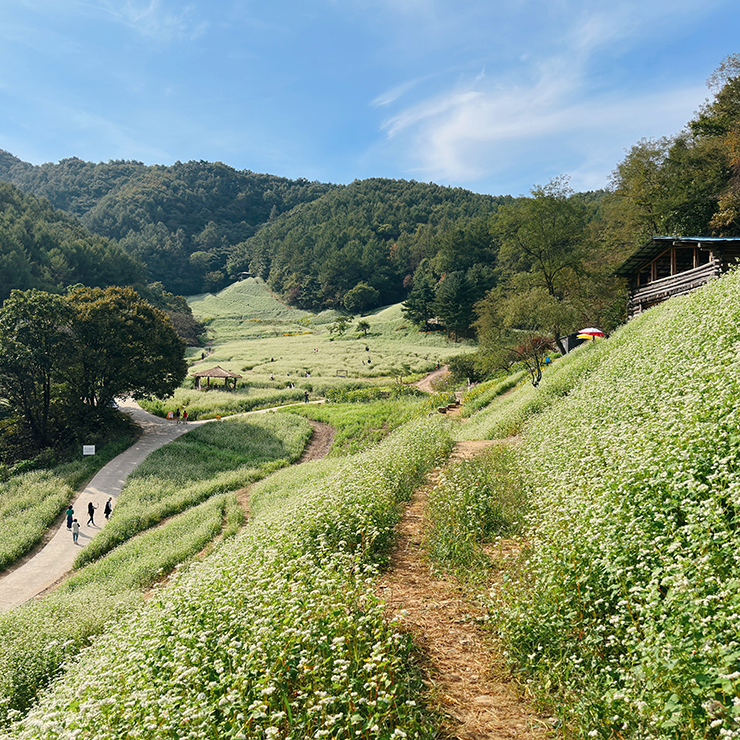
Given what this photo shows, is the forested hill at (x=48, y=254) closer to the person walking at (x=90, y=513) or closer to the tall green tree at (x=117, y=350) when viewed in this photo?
the tall green tree at (x=117, y=350)

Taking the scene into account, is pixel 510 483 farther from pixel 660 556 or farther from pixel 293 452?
pixel 293 452

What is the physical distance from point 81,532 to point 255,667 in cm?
1953

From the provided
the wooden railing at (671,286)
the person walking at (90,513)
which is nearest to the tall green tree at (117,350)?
the person walking at (90,513)

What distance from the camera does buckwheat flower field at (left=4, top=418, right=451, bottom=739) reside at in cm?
398

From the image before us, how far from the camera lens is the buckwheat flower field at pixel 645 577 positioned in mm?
3268

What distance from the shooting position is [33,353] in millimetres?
28094

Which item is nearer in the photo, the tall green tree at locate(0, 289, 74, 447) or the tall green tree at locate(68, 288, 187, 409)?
the tall green tree at locate(0, 289, 74, 447)

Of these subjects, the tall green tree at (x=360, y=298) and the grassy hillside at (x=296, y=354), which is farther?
the tall green tree at (x=360, y=298)

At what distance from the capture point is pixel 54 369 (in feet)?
99.6

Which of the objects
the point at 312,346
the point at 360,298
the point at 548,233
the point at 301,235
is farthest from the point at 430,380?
the point at 301,235

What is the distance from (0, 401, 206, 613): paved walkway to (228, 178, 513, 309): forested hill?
→ 242ft

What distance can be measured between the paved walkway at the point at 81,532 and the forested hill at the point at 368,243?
73611mm

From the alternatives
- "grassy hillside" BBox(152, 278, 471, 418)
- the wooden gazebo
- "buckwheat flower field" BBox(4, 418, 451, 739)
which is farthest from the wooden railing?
the wooden gazebo

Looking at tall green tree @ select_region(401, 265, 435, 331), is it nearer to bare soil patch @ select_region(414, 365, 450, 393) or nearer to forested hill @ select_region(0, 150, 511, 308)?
forested hill @ select_region(0, 150, 511, 308)
